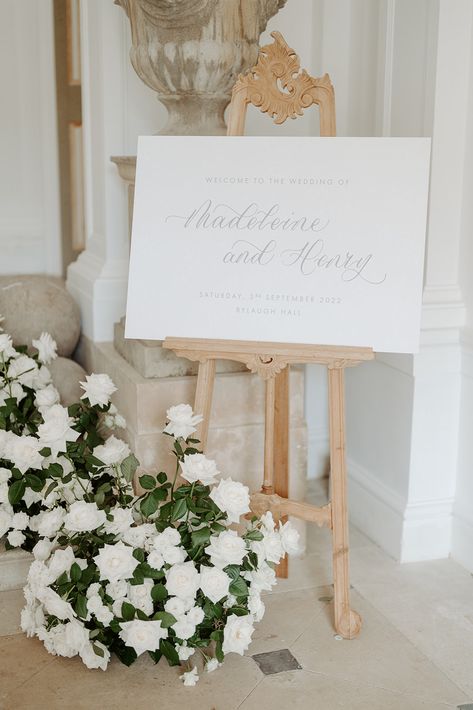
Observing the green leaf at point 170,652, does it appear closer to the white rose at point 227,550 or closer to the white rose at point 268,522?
the white rose at point 227,550

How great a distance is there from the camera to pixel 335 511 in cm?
228

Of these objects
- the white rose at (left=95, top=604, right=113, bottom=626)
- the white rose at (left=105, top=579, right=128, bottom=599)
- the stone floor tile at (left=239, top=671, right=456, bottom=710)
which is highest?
the white rose at (left=105, top=579, right=128, bottom=599)

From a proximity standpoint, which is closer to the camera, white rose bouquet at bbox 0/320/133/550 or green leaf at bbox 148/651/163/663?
green leaf at bbox 148/651/163/663

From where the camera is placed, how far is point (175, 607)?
204 cm

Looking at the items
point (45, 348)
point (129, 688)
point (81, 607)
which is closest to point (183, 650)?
point (129, 688)

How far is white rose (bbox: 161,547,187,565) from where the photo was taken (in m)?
2.07

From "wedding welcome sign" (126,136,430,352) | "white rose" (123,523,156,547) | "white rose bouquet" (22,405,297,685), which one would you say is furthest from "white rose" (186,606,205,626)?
"wedding welcome sign" (126,136,430,352)

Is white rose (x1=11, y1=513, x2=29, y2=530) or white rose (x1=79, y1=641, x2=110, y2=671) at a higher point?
white rose (x1=11, y1=513, x2=29, y2=530)

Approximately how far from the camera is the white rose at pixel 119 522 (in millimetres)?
2160

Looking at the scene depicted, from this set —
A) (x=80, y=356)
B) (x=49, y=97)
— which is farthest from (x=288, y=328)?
(x=49, y=97)

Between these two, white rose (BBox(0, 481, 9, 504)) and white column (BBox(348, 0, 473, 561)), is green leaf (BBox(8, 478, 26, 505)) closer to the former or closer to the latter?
white rose (BBox(0, 481, 9, 504))

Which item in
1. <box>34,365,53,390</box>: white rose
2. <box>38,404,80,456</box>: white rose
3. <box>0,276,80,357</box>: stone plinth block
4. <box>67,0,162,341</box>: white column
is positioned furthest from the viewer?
<box>0,276,80,357</box>: stone plinth block

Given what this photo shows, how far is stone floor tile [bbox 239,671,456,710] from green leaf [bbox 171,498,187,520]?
1.43ft

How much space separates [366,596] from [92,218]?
1687 mm
